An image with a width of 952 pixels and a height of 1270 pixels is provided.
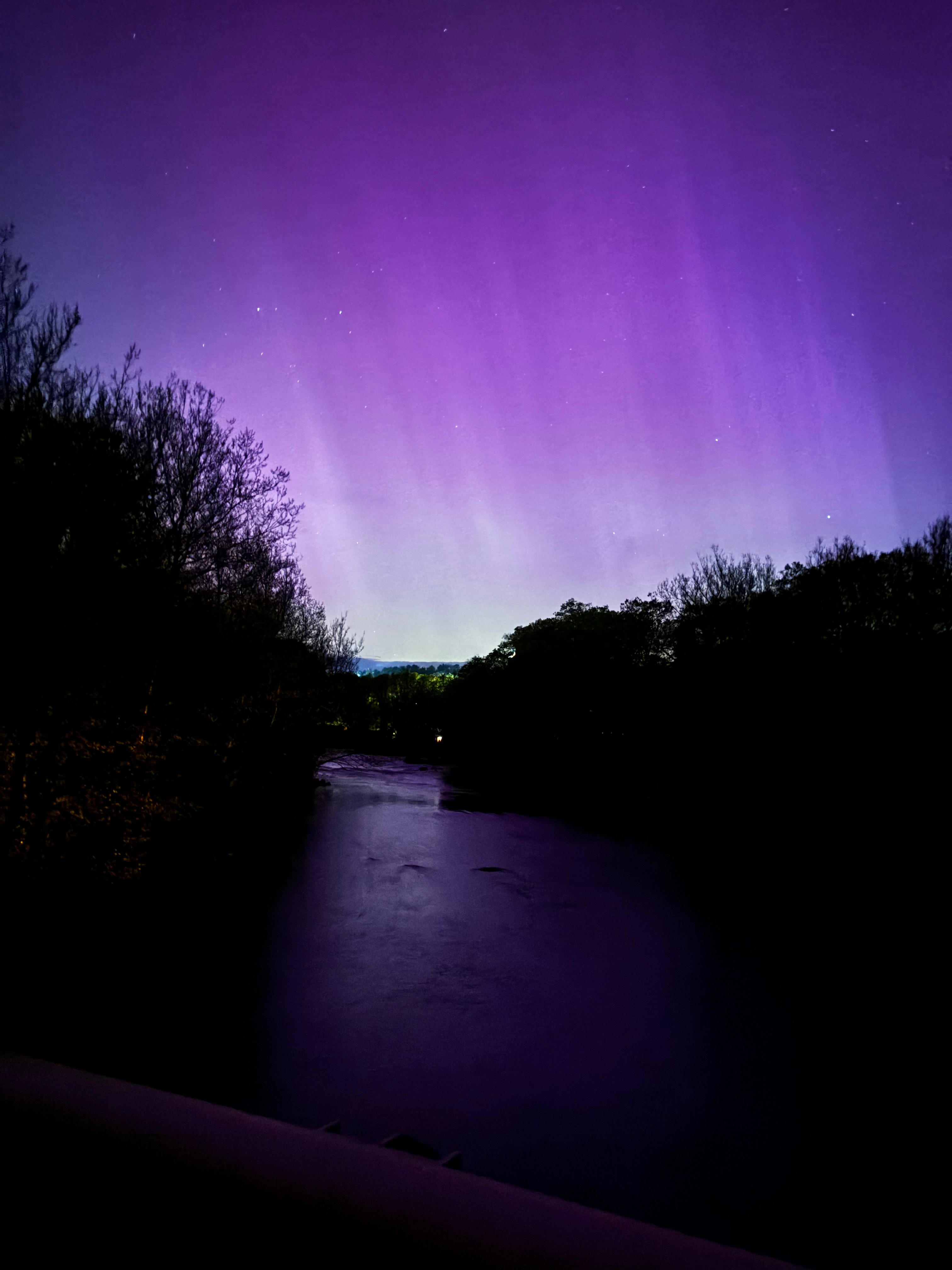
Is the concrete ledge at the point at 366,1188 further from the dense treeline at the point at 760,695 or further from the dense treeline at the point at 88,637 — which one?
the dense treeline at the point at 760,695

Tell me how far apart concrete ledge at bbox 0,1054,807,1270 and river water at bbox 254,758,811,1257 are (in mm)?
3968

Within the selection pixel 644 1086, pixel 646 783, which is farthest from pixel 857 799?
pixel 644 1086

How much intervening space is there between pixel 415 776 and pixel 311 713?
63.9 ft

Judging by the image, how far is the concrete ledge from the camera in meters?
2.06

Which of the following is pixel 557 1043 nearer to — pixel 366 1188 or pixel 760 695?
pixel 366 1188

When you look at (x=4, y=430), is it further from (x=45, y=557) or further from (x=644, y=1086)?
(x=644, y=1086)

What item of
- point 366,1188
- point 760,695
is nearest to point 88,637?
point 366,1188

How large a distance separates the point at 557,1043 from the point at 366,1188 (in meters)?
6.99

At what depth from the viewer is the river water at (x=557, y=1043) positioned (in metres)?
5.69

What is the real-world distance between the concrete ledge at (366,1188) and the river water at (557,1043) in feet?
13.0

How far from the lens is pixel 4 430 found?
8227 millimetres

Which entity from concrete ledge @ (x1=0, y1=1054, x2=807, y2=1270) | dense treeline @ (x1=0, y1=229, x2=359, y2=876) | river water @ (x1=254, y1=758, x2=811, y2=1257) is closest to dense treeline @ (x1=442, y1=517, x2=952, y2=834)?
river water @ (x1=254, y1=758, x2=811, y2=1257)

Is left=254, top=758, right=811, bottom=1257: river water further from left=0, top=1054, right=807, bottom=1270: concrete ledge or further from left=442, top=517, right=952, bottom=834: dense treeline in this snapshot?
left=442, top=517, right=952, bottom=834: dense treeline

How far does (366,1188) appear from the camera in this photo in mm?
2148
